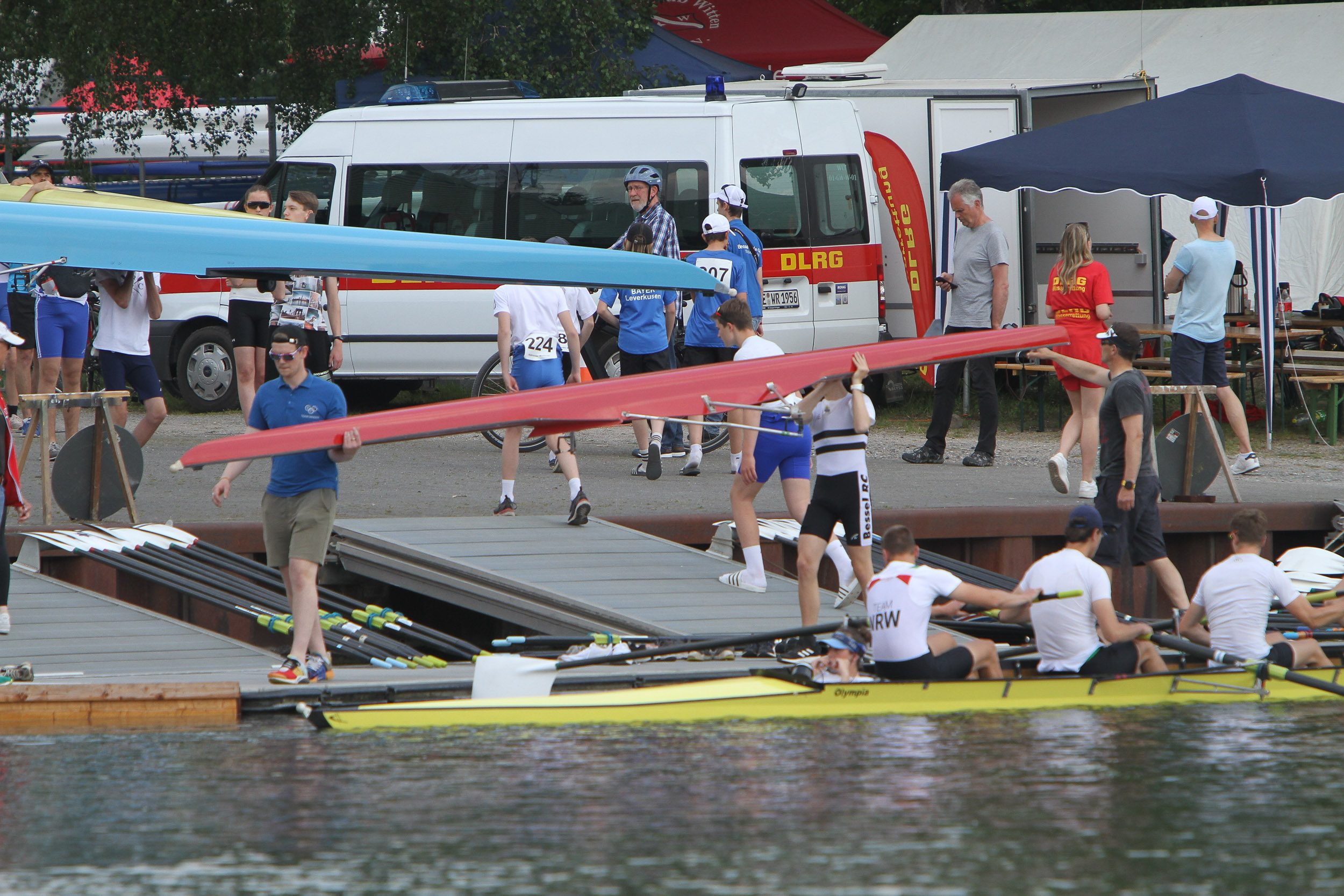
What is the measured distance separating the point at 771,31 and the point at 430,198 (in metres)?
9.85

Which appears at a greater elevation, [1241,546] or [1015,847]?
[1241,546]

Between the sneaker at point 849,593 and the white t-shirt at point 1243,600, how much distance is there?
1907mm

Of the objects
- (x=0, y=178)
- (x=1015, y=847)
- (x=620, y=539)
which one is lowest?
(x=1015, y=847)

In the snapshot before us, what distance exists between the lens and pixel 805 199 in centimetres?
1427

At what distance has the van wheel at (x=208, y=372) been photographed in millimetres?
15805

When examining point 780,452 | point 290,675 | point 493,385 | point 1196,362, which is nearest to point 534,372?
point 780,452

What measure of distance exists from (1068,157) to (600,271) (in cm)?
633

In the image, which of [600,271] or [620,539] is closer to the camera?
[600,271]

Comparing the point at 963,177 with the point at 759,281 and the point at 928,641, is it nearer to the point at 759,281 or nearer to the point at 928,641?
the point at 759,281

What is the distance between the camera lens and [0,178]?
35.7 ft

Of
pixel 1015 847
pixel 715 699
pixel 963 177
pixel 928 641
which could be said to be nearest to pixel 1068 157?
pixel 963 177

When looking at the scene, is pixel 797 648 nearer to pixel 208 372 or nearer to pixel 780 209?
pixel 780 209

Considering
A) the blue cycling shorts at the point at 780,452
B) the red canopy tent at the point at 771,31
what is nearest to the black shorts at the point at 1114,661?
the blue cycling shorts at the point at 780,452

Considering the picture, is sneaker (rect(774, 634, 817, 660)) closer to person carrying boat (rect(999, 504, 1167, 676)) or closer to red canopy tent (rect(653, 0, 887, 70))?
person carrying boat (rect(999, 504, 1167, 676))
